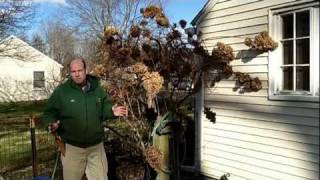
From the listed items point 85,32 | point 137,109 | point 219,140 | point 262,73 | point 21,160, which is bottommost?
point 21,160

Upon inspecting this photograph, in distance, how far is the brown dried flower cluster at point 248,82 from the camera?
782cm

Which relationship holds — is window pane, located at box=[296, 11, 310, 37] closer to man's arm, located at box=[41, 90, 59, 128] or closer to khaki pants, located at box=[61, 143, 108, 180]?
khaki pants, located at box=[61, 143, 108, 180]

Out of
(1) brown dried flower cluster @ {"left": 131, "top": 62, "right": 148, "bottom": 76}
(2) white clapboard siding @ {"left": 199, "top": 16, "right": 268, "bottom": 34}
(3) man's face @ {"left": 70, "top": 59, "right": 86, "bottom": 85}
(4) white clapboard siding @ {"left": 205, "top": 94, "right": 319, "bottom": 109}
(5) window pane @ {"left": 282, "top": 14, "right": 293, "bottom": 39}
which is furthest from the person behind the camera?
(2) white clapboard siding @ {"left": 199, "top": 16, "right": 268, "bottom": 34}

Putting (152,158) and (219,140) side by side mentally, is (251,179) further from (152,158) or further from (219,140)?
(152,158)

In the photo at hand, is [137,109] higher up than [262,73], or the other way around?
[262,73]

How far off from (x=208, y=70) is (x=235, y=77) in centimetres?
62

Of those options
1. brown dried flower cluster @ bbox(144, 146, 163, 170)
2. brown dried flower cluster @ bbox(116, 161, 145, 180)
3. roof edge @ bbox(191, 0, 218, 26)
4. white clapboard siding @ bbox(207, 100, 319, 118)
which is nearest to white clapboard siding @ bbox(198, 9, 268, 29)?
roof edge @ bbox(191, 0, 218, 26)

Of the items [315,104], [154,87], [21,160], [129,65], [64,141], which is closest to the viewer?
[64,141]

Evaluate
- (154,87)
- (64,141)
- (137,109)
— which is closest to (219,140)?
(137,109)

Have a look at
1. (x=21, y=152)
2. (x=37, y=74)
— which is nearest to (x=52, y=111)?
(x=21, y=152)

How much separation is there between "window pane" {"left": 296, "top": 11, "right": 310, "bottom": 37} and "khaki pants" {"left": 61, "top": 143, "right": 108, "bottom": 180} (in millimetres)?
3067

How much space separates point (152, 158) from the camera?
7066mm

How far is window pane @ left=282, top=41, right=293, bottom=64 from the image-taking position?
7335mm

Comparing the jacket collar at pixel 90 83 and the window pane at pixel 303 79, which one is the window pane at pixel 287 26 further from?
the jacket collar at pixel 90 83
